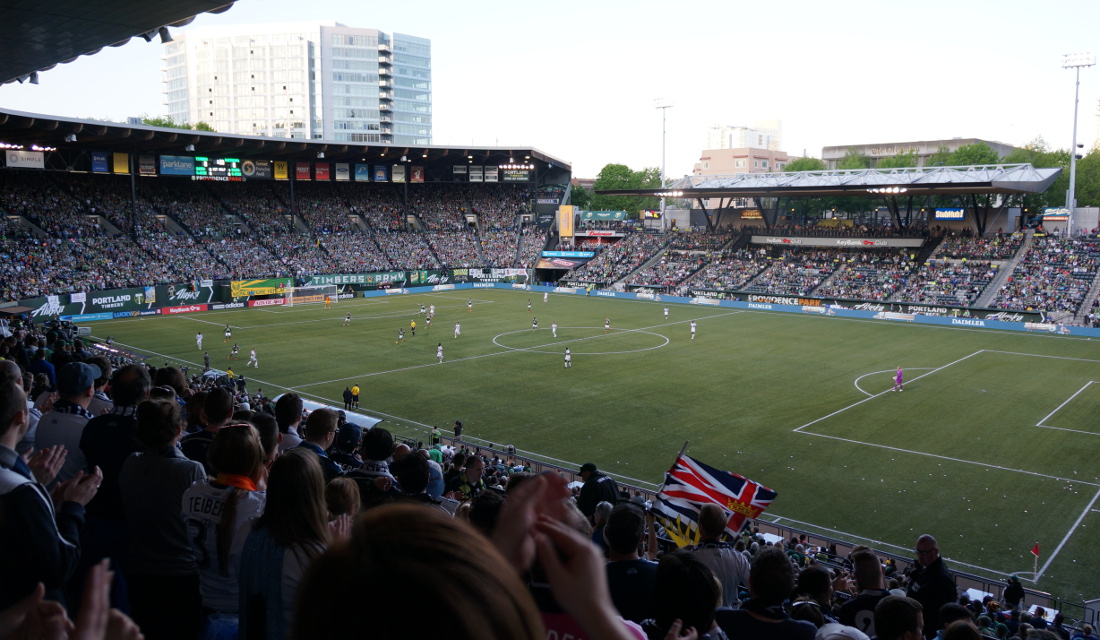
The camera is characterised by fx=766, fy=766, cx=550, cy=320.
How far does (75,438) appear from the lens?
21.6ft

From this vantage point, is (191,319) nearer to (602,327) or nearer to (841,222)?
(602,327)

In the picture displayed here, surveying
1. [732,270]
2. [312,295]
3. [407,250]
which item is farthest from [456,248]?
[732,270]

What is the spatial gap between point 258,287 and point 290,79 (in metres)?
102

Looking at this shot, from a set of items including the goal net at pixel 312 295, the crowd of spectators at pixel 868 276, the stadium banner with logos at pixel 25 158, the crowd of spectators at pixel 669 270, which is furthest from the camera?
the crowd of spectators at pixel 669 270

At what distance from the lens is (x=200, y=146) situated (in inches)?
2717

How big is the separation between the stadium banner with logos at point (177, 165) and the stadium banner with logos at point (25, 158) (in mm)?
9478

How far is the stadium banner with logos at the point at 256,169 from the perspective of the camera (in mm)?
75250

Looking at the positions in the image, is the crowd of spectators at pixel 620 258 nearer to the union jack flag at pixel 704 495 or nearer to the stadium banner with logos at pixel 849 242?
the stadium banner with logos at pixel 849 242

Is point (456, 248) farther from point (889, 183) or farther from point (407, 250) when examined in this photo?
point (889, 183)

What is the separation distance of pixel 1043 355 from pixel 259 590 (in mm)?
50224

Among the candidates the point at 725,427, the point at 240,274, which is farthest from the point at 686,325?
the point at 240,274

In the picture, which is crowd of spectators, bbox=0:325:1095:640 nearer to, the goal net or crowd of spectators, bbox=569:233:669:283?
the goal net

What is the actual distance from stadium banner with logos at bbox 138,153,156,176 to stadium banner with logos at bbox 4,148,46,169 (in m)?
7.81

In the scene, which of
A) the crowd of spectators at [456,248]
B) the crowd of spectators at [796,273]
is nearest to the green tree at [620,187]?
the crowd of spectators at [456,248]
